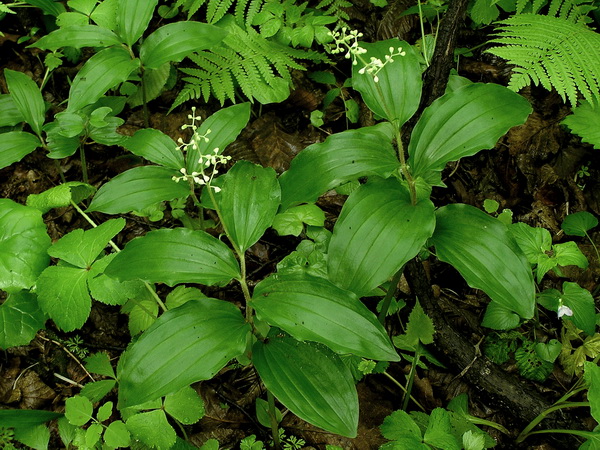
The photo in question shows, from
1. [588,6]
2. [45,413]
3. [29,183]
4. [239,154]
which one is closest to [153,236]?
[45,413]

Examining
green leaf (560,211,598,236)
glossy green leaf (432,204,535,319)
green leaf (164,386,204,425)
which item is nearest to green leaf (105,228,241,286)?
green leaf (164,386,204,425)

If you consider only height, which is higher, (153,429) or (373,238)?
(373,238)

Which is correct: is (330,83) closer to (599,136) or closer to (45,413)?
(599,136)

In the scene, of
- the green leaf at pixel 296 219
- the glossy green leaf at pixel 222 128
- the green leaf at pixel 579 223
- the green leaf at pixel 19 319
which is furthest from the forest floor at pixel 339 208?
the glossy green leaf at pixel 222 128

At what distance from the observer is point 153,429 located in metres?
2.26

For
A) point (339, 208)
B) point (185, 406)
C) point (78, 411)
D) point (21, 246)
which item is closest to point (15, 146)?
point (21, 246)

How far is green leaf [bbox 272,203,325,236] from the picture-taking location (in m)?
2.82

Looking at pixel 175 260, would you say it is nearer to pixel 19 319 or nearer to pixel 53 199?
pixel 19 319

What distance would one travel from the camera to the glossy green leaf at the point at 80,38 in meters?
2.88

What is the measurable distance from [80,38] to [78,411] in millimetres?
2089

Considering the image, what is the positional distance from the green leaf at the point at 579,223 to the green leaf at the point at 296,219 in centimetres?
154

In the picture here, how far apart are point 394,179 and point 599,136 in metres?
1.68

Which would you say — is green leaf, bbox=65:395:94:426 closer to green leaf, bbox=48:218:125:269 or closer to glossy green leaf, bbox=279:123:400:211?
green leaf, bbox=48:218:125:269

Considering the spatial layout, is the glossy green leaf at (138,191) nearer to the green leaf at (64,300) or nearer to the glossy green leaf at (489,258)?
the green leaf at (64,300)
